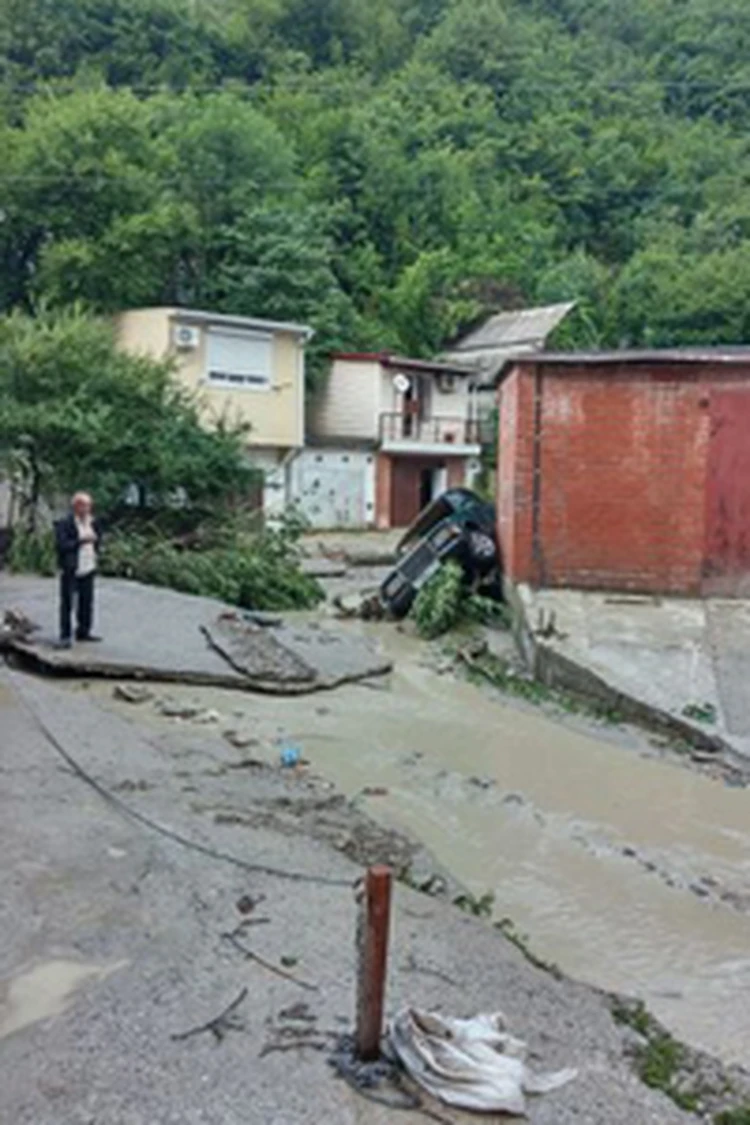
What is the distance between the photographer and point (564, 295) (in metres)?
45.6

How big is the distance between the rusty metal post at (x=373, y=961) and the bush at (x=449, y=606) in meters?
11.7

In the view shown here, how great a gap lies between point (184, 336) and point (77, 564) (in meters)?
19.1

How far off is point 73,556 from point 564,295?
37.8 metres

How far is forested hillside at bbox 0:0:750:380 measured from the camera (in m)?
33.5

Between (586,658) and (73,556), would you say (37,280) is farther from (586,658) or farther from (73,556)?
(586,658)

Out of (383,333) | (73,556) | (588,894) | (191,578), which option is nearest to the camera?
(588,894)

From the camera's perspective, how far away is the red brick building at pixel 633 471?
13.9 meters

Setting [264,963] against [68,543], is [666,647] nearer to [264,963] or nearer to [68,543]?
[68,543]

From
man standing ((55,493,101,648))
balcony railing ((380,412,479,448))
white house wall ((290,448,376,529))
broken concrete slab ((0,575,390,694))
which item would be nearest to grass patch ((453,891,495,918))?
broken concrete slab ((0,575,390,694))

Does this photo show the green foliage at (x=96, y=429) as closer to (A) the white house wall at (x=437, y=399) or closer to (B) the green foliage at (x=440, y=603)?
(B) the green foliage at (x=440, y=603)

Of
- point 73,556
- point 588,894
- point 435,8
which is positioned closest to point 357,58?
point 435,8

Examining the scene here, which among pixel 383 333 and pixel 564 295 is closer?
pixel 383 333

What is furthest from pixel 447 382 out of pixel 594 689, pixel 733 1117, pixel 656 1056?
pixel 733 1117

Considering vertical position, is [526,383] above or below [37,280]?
below
